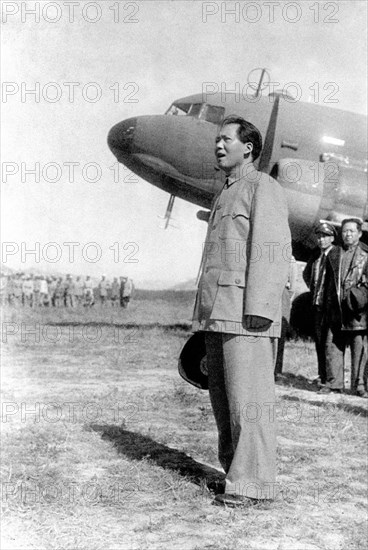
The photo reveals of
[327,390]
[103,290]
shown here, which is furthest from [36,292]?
[327,390]

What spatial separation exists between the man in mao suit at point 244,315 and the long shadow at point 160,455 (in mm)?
317

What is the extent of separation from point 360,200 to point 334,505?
8.13 meters

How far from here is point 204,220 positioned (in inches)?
511

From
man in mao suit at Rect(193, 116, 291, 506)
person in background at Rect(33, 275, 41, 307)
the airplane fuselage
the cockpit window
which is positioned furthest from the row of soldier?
person in background at Rect(33, 275, 41, 307)

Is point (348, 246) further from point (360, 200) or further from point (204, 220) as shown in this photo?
point (204, 220)

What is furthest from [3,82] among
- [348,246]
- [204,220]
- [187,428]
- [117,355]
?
[204,220]

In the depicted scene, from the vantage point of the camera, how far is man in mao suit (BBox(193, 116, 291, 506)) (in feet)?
10.9

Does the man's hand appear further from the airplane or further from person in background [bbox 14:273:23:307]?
person in background [bbox 14:273:23:307]

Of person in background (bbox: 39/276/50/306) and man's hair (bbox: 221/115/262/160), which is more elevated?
man's hair (bbox: 221/115/262/160)

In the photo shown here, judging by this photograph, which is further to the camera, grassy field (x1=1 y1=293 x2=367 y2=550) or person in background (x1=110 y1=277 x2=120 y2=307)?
person in background (x1=110 y1=277 x2=120 y2=307)

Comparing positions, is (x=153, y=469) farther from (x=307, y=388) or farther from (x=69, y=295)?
(x=69, y=295)

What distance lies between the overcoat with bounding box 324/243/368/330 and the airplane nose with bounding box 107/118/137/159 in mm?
5867

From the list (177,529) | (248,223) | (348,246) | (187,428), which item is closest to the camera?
(177,529)

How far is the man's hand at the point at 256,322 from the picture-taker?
331 centimetres
